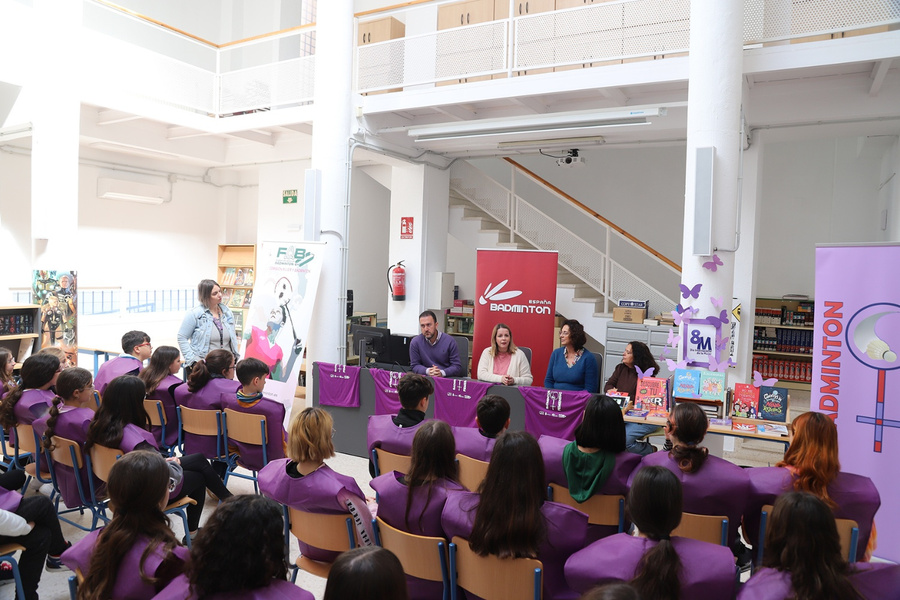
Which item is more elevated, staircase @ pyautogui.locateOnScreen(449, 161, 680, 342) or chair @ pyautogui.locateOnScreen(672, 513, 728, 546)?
staircase @ pyautogui.locateOnScreen(449, 161, 680, 342)

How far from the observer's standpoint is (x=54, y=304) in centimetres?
753

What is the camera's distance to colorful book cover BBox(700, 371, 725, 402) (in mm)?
4734

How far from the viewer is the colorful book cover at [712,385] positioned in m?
4.73

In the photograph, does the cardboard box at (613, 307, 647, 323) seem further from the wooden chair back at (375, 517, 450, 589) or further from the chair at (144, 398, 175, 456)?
the wooden chair back at (375, 517, 450, 589)

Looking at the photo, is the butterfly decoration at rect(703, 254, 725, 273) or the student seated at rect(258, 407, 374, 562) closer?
the student seated at rect(258, 407, 374, 562)

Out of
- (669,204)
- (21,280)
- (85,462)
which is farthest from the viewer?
(669,204)

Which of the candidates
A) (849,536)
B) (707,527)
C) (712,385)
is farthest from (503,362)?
(849,536)

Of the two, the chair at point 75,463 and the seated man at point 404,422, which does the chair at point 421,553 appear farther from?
the chair at point 75,463

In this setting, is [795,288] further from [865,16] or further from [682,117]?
[865,16]

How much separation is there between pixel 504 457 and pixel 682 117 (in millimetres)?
5846

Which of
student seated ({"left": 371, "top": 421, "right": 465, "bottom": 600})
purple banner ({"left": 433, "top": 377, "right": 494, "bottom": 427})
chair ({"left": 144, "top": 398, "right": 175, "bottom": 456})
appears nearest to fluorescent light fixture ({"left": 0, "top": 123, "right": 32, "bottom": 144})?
chair ({"left": 144, "top": 398, "right": 175, "bottom": 456})

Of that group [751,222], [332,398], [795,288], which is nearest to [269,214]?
[332,398]

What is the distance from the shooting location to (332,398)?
6297 millimetres

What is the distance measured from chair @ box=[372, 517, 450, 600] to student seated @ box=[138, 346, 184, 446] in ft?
8.86
